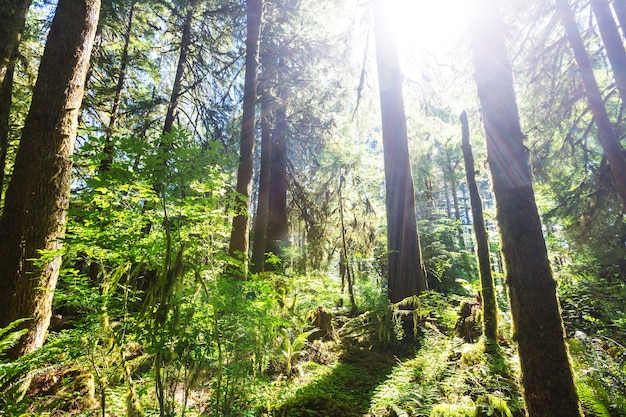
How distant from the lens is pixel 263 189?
30.9 feet

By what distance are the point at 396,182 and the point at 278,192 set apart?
5.39m

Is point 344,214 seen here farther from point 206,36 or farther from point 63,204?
point 63,204

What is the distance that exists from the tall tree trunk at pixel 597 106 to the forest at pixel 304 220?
0.06 m

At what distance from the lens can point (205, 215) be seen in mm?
3117

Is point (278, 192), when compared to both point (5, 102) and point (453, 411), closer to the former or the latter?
point (5, 102)

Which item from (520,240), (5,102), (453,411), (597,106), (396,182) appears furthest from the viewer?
(597,106)

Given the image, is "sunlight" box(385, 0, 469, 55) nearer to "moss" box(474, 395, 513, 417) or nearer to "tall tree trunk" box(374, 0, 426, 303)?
"tall tree trunk" box(374, 0, 426, 303)

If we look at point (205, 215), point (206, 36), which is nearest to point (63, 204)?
point (205, 215)

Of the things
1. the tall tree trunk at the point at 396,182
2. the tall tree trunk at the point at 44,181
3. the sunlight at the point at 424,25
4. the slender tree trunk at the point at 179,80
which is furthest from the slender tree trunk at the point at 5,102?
the sunlight at the point at 424,25

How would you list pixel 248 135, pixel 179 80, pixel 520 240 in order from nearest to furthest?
pixel 520 240, pixel 248 135, pixel 179 80

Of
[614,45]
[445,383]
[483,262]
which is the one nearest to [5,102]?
[445,383]

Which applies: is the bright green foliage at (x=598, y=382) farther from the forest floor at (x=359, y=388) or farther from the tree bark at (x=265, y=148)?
the tree bark at (x=265, y=148)

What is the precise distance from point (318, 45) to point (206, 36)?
11.8 feet

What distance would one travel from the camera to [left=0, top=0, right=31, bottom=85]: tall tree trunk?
16.9 feet
